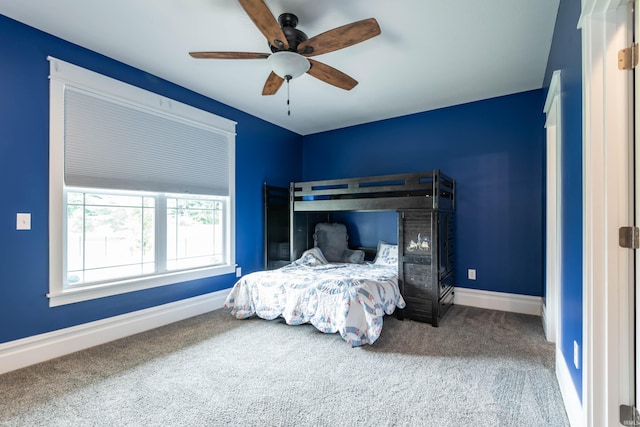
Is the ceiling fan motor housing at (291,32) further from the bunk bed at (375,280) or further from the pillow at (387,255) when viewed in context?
the pillow at (387,255)

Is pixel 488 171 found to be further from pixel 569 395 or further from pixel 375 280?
pixel 569 395

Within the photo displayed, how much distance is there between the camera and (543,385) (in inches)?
75.0

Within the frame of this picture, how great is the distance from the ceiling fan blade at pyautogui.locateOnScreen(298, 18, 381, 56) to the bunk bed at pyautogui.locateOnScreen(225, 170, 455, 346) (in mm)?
1625

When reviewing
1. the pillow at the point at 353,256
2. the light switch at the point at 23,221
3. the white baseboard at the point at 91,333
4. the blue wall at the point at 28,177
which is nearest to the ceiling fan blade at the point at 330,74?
the blue wall at the point at 28,177

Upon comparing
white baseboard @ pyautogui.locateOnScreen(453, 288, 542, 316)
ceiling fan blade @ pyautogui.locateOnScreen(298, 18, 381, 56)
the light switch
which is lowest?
white baseboard @ pyautogui.locateOnScreen(453, 288, 542, 316)

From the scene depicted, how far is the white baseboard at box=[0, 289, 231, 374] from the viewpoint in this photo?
7.02ft

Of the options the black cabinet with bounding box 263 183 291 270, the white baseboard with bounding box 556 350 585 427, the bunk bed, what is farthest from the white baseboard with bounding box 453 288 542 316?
the black cabinet with bounding box 263 183 291 270

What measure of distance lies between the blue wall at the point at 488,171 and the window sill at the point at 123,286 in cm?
229

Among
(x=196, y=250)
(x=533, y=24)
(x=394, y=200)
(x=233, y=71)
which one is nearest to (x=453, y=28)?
(x=533, y=24)

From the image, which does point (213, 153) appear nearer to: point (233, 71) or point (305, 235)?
point (233, 71)

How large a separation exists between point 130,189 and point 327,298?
6.86 feet

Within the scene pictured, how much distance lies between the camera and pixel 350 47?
2.49 meters

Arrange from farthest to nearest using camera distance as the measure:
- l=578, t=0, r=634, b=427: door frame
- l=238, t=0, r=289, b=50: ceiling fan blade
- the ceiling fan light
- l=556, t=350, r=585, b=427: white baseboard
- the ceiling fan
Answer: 1. the ceiling fan light
2. the ceiling fan
3. l=238, t=0, r=289, b=50: ceiling fan blade
4. l=556, t=350, r=585, b=427: white baseboard
5. l=578, t=0, r=634, b=427: door frame

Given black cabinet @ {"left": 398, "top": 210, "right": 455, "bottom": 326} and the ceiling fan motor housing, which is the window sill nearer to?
black cabinet @ {"left": 398, "top": 210, "right": 455, "bottom": 326}
